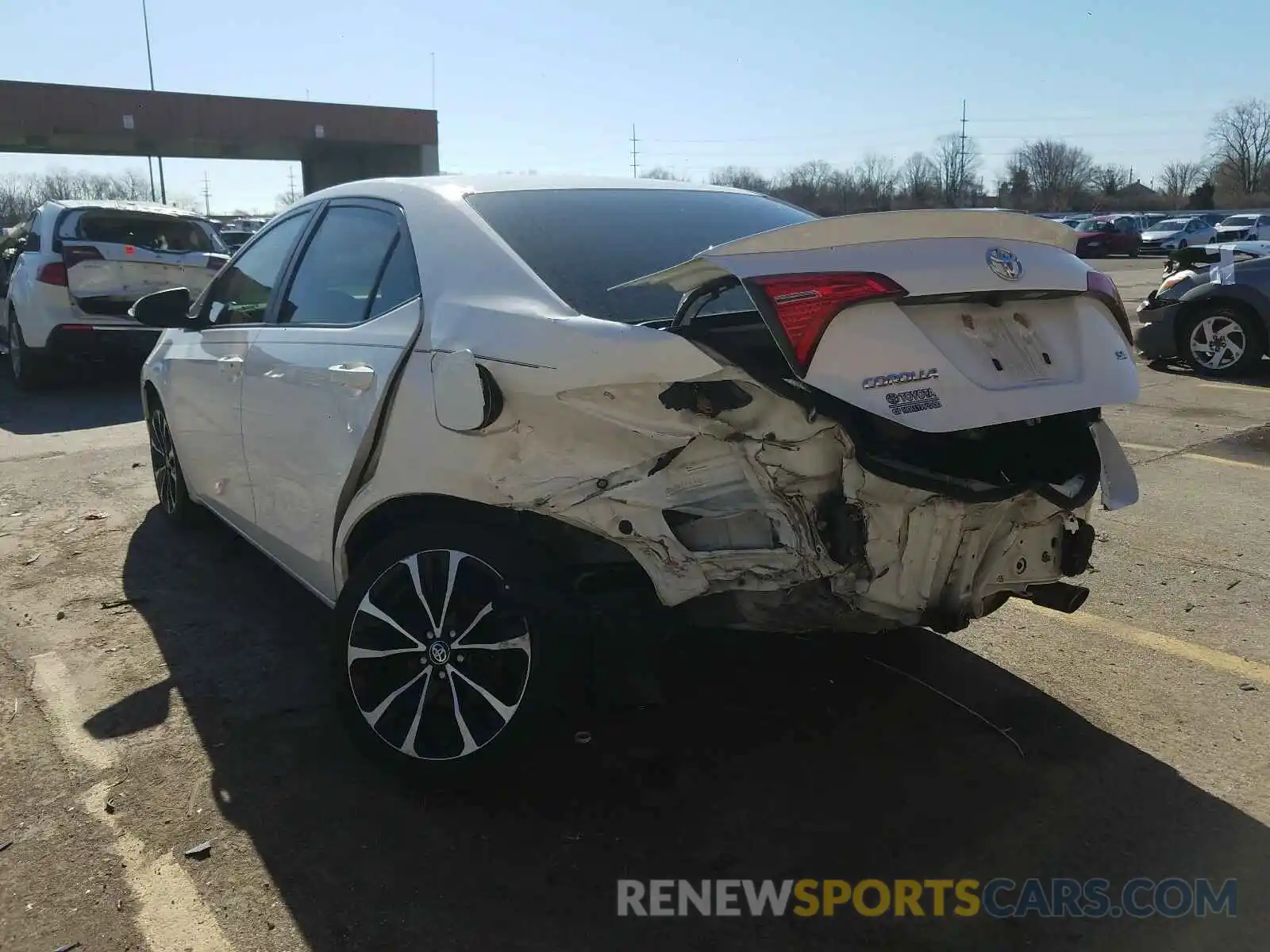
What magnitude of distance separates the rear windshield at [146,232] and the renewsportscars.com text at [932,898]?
9.02 m

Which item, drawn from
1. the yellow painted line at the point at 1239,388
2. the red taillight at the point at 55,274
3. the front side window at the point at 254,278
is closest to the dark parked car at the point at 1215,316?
the yellow painted line at the point at 1239,388

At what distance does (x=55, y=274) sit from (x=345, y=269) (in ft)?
23.8

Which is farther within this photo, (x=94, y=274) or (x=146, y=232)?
(x=146, y=232)

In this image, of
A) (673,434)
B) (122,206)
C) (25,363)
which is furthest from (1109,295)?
(25,363)

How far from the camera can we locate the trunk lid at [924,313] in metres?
2.28

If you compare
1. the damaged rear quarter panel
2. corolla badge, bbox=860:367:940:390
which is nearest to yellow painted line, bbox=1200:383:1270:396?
corolla badge, bbox=860:367:940:390

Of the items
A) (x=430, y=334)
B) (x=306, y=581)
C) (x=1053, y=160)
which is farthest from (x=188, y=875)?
(x=1053, y=160)

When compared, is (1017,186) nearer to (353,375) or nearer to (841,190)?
(841,190)

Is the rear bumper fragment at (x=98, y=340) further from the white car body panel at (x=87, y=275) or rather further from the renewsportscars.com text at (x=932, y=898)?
the renewsportscars.com text at (x=932, y=898)

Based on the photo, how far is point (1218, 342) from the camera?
1012 centimetres

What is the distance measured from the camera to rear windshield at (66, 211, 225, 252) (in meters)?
9.52

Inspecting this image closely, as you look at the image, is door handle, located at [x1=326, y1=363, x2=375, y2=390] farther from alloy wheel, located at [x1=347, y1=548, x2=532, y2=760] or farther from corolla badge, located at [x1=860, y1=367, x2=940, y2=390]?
corolla badge, located at [x1=860, y1=367, x2=940, y2=390]

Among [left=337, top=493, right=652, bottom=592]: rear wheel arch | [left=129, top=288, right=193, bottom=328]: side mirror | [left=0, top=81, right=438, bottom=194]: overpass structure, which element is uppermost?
[left=0, top=81, right=438, bottom=194]: overpass structure

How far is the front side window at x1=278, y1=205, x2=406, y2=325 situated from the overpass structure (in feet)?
99.6
